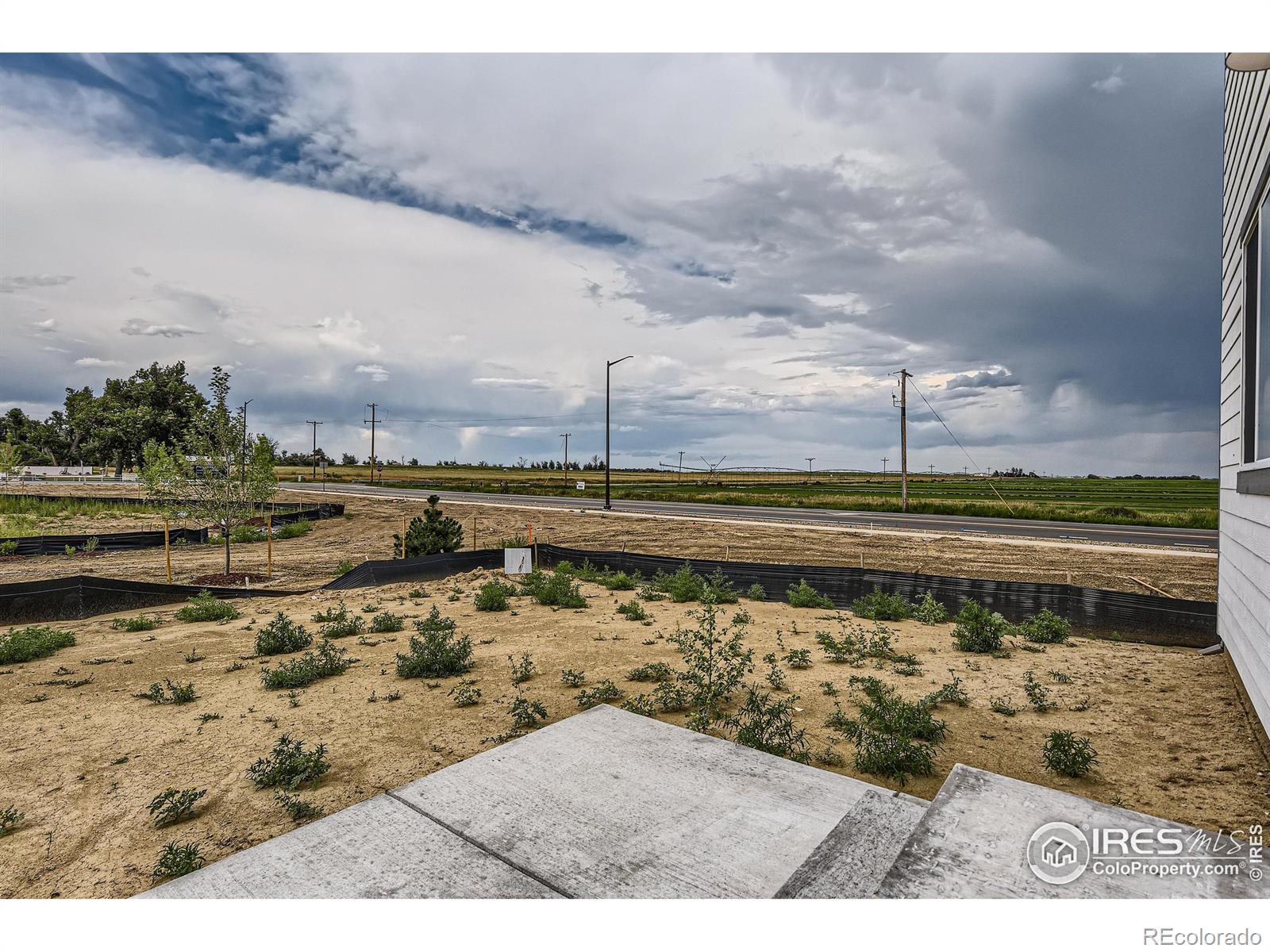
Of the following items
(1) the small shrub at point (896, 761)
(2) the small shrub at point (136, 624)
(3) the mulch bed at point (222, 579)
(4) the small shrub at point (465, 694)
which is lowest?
(3) the mulch bed at point (222, 579)

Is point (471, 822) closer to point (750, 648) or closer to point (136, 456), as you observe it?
point (750, 648)

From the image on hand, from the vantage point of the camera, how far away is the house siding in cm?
468

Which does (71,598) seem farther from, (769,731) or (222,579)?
(769,731)

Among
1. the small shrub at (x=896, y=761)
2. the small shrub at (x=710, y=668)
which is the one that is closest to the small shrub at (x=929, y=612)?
the small shrub at (x=710, y=668)

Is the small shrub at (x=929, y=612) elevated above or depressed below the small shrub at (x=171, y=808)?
below

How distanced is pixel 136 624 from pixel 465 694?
286 inches

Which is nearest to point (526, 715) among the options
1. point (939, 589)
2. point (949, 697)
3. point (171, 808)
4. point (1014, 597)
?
point (171, 808)

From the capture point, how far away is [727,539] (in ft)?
78.5

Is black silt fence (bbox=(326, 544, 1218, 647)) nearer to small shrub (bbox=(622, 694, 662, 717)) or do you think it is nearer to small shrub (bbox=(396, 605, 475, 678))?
small shrub (bbox=(396, 605, 475, 678))

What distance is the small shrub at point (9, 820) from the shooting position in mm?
3723

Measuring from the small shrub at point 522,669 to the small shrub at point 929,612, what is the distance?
21.0 ft

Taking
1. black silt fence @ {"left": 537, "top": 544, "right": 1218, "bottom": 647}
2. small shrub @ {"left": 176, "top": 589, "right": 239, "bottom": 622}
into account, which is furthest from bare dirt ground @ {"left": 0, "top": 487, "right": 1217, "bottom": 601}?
black silt fence @ {"left": 537, "top": 544, "right": 1218, "bottom": 647}

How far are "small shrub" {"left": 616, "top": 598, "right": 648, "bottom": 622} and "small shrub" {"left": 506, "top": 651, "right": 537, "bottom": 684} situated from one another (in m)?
2.49

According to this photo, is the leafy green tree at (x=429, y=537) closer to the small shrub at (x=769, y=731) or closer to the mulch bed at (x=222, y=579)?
the mulch bed at (x=222, y=579)
